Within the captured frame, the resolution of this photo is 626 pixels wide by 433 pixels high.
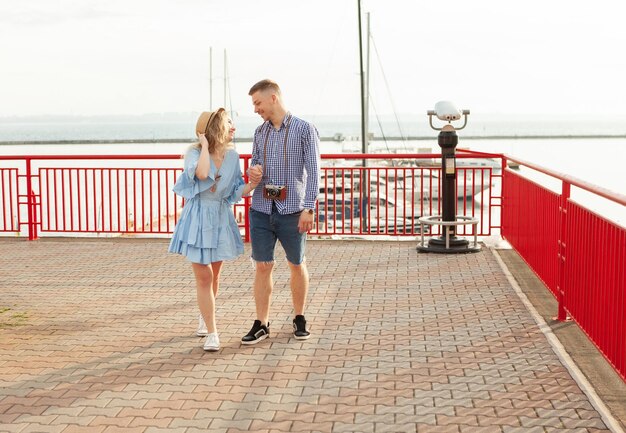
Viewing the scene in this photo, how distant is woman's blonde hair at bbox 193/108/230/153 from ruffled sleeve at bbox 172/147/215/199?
0.29 ft

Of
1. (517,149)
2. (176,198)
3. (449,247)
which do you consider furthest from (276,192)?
(517,149)

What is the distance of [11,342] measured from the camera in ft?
22.6

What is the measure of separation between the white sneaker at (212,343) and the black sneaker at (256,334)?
269 millimetres

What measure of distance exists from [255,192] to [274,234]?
35 centimetres

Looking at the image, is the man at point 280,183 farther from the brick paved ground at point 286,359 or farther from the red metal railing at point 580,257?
the red metal railing at point 580,257

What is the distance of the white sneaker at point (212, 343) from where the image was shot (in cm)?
651

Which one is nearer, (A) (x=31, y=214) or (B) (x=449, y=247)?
(B) (x=449, y=247)

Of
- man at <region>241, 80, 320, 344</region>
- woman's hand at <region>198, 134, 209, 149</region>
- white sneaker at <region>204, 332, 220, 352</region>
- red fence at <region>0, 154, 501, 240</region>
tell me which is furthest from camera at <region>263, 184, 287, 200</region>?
red fence at <region>0, 154, 501, 240</region>

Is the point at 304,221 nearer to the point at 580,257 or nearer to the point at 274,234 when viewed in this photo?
the point at 274,234

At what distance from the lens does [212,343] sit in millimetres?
6520

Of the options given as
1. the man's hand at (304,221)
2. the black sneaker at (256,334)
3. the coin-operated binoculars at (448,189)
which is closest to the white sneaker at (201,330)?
the black sneaker at (256,334)

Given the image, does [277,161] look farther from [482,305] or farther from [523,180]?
[523,180]

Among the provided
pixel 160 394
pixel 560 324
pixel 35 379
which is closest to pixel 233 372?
pixel 160 394

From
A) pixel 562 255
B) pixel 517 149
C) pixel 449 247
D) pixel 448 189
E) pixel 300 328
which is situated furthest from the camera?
pixel 517 149
